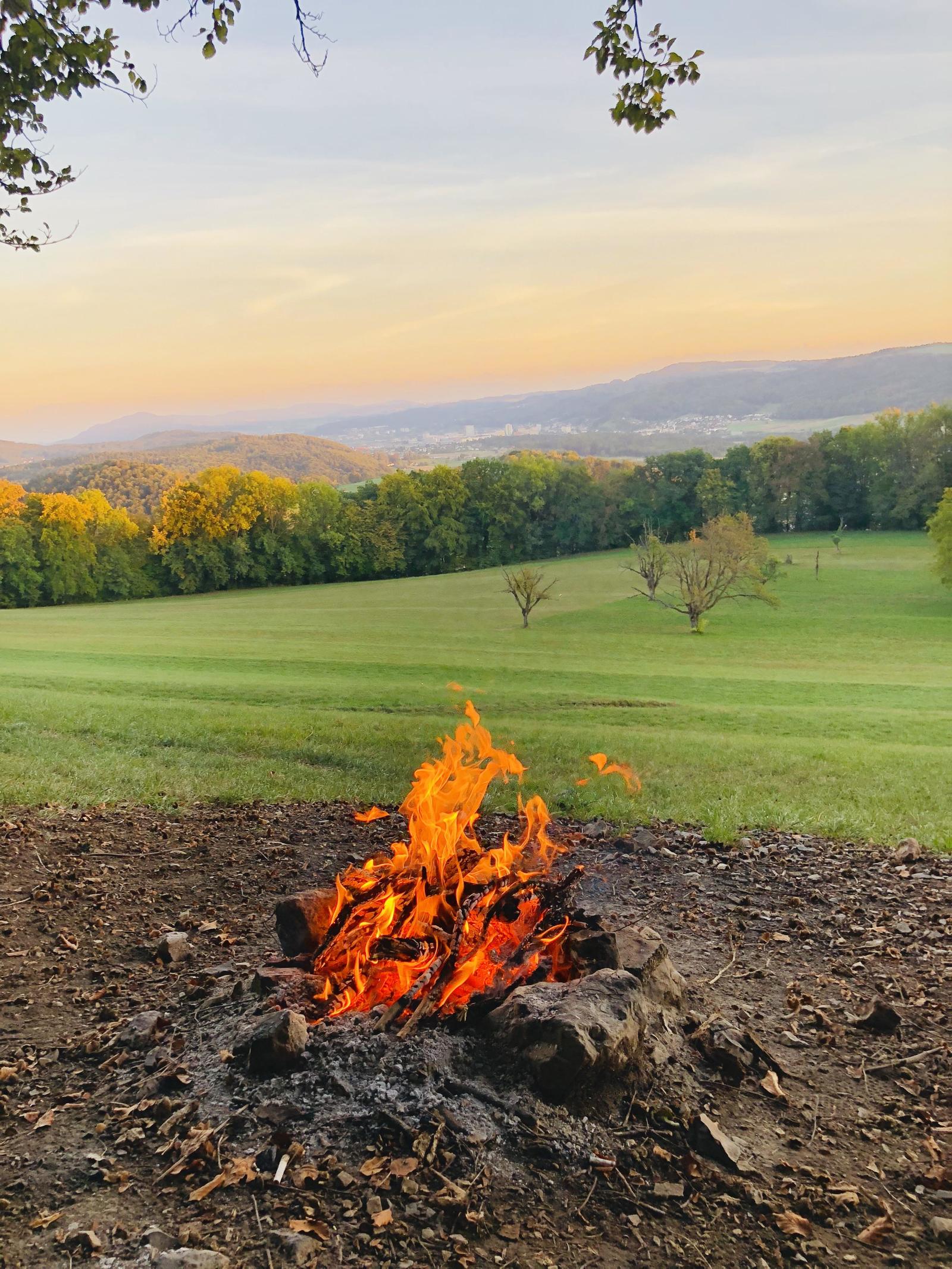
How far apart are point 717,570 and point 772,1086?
103 ft

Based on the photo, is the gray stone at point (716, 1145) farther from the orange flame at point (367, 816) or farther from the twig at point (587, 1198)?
the orange flame at point (367, 816)

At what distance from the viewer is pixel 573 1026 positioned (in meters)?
2.97

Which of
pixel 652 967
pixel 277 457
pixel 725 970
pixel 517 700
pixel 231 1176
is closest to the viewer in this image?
pixel 231 1176

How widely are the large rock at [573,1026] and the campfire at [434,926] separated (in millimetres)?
217

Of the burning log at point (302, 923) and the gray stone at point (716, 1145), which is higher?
the burning log at point (302, 923)

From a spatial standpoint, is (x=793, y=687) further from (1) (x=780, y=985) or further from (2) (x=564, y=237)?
(1) (x=780, y=985)

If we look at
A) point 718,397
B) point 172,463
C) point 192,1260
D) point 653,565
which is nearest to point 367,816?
point 192,1260

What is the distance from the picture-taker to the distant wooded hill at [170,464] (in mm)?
42094

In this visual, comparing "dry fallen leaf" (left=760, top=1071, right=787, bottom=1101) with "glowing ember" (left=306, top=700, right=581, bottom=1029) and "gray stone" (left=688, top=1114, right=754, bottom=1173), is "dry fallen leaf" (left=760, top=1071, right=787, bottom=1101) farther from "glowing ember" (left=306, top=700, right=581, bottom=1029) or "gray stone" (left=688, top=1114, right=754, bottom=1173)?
"glowing ember" (left=306, top=700, right=581, bottom=1029)

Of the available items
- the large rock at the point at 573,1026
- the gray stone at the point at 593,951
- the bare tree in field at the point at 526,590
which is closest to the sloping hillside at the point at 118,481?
the bare tree in field at the point at 526,590

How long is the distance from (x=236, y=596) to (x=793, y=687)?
26910mm

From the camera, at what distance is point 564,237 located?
11.9m

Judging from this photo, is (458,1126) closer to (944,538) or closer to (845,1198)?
(845,1198)

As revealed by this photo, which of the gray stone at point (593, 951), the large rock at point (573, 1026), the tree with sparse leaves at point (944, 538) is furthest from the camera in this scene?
the tree with sparse leaves at point (944, 538)
